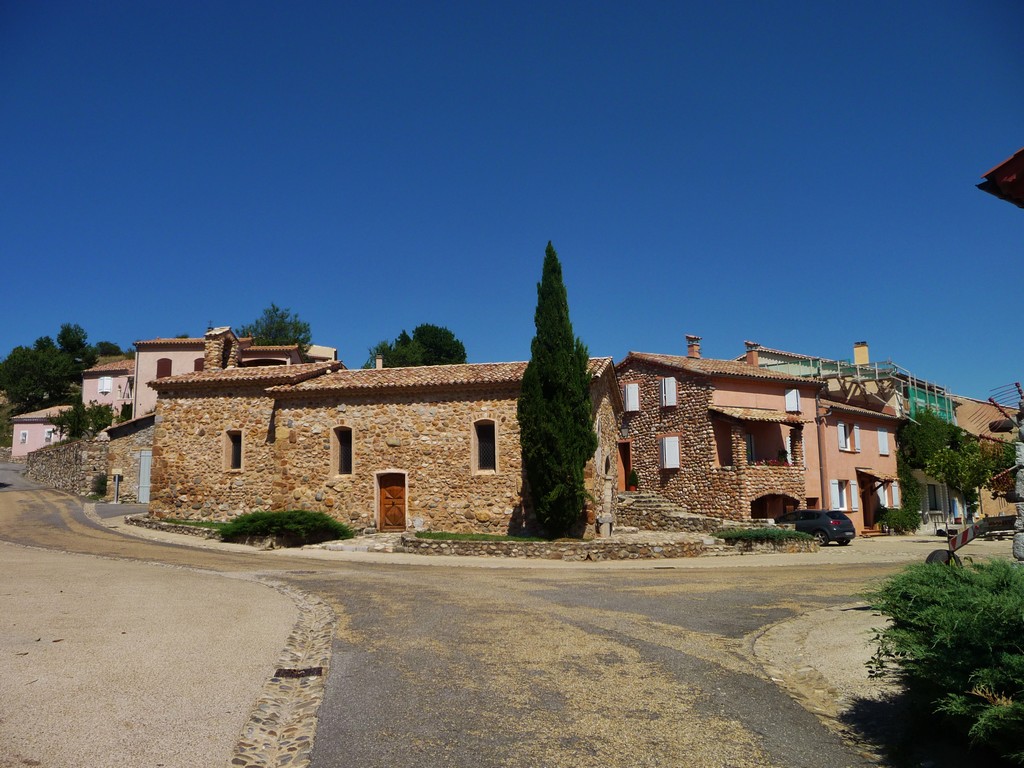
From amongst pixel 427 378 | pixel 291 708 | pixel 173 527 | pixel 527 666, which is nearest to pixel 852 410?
pixel 427 378

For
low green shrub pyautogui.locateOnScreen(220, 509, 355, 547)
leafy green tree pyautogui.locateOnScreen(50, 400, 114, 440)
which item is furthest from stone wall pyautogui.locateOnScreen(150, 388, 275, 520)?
leafy green tree pyautogui.locateOnScreen(50, 400, 114, 440)

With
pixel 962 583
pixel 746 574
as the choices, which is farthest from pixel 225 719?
pixel 746 574

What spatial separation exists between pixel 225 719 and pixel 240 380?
868 inches

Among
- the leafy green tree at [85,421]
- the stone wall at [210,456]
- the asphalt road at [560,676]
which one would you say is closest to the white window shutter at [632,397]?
the stone wall at [210,456]

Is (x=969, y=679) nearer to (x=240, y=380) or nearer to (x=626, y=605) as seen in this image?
(x=626, y=605)

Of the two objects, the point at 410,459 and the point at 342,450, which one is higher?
the point at 342,450

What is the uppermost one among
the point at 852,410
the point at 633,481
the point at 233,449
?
the point at 852,410

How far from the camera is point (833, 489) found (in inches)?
1303

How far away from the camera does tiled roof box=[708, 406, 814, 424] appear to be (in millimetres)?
29891

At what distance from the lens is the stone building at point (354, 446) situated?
2333 centimetres

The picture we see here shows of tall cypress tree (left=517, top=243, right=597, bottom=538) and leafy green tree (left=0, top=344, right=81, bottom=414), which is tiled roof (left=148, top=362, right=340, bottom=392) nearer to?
tall cypress tree (left=517, top=243, right=597, bottom=538)

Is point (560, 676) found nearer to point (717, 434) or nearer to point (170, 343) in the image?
point (717, 434)

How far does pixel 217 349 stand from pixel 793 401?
25.9 m

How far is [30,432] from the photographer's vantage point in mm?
55094
